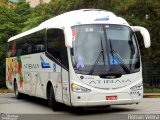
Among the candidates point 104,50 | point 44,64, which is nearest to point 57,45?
point 44,64

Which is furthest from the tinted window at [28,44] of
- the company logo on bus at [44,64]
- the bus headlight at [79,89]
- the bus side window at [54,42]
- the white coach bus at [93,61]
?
the bus headlight at [79,89]

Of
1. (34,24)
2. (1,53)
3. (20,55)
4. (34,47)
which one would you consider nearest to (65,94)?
(34,47)

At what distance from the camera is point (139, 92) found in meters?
15.4

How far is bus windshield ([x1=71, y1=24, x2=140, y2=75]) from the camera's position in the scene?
14992 mm

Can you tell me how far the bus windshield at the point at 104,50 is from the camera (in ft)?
49.2

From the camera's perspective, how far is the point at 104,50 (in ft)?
50.0

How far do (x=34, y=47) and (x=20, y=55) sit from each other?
3.42 metres

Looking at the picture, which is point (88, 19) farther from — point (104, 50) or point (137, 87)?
point (137, 87)

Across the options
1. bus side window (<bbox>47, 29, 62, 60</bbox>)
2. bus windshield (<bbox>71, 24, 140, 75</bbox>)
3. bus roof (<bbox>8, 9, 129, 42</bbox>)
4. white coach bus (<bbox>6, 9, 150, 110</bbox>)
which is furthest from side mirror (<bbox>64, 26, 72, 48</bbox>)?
bus side window (<bbox>47, 29, 62, 60</bbox>)

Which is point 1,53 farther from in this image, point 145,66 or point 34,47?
point 34,47

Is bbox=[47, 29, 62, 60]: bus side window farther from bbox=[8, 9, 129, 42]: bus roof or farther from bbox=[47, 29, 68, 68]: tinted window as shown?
bbox=[8, 9, 129, 42]: bus roof

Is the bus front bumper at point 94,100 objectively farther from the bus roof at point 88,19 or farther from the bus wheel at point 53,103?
the bus roof at point 88,19

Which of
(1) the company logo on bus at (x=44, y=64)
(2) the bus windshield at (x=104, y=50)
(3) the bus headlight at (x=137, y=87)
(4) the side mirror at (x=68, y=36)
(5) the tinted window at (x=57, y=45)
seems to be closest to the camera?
(4) the side mirror at (x=68, y=36)

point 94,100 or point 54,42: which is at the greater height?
point 54,42
